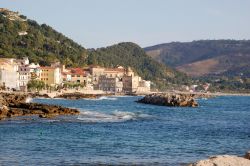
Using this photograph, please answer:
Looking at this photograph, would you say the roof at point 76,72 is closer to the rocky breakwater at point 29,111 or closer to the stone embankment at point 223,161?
the rocky breakwater at point 29,111

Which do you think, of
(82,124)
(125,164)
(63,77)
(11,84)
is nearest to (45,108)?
(82,124)

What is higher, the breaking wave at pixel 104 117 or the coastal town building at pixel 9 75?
the coastal town building at pixel 9 75

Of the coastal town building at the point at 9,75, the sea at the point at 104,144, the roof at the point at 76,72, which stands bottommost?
the sea at the point at 104,144

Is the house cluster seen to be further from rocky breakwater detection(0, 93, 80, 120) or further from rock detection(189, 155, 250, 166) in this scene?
rock detection(189, 155, 250, 166)

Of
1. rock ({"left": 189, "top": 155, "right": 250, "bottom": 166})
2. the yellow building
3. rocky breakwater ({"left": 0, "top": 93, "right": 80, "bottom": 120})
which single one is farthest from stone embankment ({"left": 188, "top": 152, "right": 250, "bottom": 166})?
the yellow building

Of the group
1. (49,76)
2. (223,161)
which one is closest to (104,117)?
(223,161)

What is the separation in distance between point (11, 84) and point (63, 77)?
4528 centimetres

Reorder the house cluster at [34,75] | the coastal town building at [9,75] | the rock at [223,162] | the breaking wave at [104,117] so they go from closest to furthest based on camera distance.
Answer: the rock at [223,162], the breaking wave at [104,117], the coastal town building at [9,75], the house cluster at [34,75]

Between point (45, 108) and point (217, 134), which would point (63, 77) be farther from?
point (217, 134)

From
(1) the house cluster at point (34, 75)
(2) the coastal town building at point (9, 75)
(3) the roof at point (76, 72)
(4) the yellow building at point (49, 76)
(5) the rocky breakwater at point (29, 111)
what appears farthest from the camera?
(3) the roof at point (76, 72)

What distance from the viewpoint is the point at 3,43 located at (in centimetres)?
18975

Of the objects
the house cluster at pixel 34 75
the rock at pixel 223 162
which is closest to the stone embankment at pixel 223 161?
the rock at pixel 223 162

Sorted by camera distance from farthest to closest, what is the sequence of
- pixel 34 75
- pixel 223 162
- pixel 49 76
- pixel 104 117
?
pixel 49 76, pixel 34 75, pixel 104 117, pixel 223 162

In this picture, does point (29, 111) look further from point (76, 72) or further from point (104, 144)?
point (76, 72)
